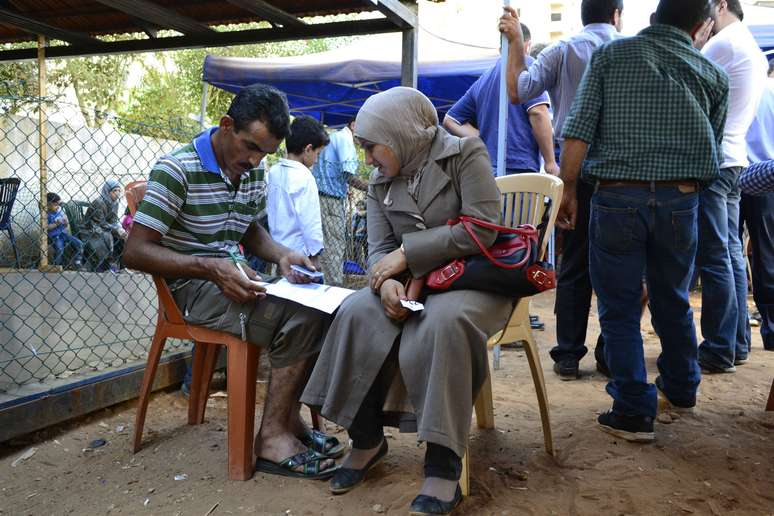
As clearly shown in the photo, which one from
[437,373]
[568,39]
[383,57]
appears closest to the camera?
[437,373]

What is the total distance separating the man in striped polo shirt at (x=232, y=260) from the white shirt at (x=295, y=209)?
127 cm

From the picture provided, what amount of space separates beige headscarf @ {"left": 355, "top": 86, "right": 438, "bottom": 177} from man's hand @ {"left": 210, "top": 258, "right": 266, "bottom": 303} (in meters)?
0.73

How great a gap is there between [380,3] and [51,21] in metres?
2.68

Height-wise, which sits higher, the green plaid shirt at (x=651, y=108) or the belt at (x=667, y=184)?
the green plaid shirt at (x=651, y=108)

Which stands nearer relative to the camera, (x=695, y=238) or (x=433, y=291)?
(x=433, y=291)

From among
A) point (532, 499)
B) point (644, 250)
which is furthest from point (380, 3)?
point (532, 499)

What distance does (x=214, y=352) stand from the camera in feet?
10.2

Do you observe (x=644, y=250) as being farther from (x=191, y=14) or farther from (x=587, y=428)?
(x=191, y=14)

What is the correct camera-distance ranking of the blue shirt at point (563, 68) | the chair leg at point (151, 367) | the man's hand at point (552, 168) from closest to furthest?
1. the chair leg at point (151, 367)
2. the blue shirt at point (563, 68)
3. the man's hand at point (552, 168)

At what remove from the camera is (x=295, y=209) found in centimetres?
418

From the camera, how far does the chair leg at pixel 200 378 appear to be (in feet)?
10.1

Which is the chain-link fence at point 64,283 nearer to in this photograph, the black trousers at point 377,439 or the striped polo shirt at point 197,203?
the striped polo shirt at point 197,203

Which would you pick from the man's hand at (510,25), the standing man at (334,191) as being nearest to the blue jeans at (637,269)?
the man's hand at (510,25)

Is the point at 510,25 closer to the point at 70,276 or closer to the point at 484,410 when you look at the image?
the point at 484,410
